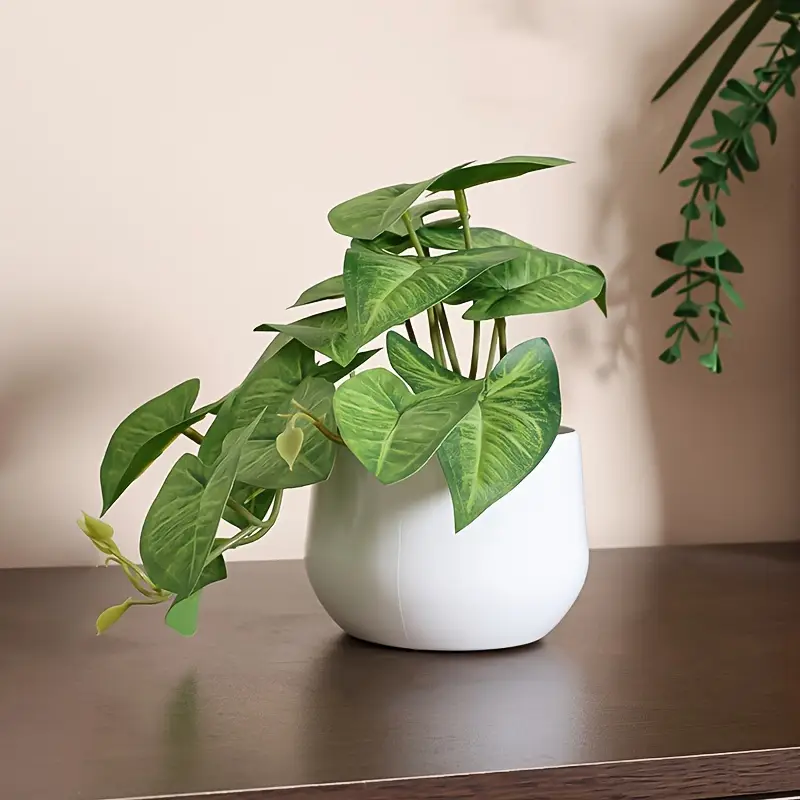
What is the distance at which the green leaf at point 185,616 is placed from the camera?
673mm

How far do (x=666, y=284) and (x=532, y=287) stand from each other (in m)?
0.47

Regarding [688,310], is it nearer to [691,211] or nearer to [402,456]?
[691,211]

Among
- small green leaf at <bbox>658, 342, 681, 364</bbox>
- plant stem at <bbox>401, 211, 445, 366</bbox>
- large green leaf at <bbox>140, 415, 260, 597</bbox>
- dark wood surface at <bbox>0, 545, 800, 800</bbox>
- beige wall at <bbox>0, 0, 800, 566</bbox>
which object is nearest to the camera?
dark wood surface at <bbox>0, 545, 800, 800</bbox>

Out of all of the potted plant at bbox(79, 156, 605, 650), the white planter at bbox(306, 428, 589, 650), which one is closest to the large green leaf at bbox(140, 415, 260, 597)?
the potted plant at bbox(79, 156, 605, 650)

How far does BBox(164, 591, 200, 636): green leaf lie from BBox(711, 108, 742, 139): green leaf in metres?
0.75

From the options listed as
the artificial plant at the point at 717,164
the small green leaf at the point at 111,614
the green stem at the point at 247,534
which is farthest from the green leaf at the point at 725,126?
the small green leaf at the point at 111,614

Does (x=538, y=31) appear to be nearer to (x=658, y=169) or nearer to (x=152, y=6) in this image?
(x=658, y=169)

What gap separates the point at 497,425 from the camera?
65cm

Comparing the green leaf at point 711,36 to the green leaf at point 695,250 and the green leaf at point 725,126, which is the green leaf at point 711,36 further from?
the green leaf at point 695,250

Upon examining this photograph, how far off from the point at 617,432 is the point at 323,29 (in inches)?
20.8

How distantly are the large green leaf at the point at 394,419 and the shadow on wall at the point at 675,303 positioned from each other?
0.54 m

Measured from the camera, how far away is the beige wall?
1.00 m

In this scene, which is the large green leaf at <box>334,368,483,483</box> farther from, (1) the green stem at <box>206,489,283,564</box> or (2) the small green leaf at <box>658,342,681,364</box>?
(2) the small green leaf at <box>658,342,681,364</box>

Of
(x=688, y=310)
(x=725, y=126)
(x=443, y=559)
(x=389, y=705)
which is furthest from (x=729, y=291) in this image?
(x=389, y=705)
